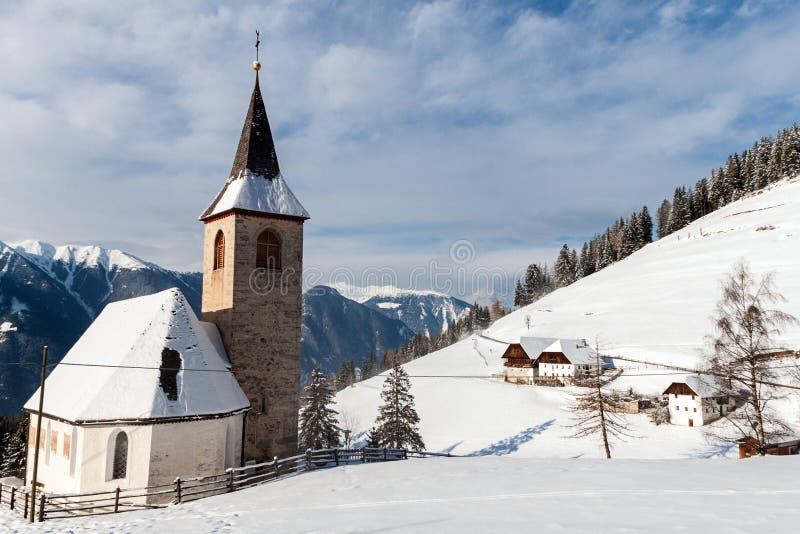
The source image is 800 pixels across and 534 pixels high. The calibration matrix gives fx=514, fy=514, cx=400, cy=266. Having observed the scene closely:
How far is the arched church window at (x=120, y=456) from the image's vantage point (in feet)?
62.7

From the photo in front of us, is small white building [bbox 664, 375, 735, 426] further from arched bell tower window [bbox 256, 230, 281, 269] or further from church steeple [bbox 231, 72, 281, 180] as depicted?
church steeple [bbox 231, 72, 281, 180]

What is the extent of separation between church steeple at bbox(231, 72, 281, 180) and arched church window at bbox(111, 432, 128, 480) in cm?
1429

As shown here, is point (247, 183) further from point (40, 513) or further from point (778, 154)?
point (778, 154)

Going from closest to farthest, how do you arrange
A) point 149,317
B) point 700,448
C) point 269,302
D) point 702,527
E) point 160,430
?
point 702,527, point 160,430, point 149,317, point 269,302, point 700,448

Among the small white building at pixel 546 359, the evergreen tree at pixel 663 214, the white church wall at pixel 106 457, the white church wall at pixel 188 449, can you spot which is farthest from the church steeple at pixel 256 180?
the evergreen tree at pixel 663 214

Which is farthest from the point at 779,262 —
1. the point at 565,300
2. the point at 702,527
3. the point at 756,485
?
the point at 702,527

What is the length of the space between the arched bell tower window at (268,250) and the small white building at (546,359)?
50420 millimetres

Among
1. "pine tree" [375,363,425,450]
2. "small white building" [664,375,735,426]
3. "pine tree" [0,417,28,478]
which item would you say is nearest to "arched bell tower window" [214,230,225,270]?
"pine tree" [375,363,425,450]

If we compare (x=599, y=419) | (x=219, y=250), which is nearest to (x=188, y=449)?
(x=219, y=250)

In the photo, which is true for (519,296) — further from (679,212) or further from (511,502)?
(511,502)

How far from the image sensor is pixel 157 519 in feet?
47.5

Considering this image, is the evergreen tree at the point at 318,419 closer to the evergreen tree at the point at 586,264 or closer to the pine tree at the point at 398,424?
the pine tree at the point at 398,424

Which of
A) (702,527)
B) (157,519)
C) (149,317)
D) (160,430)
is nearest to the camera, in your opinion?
(702,527)

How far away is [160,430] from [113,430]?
5.73 ft
